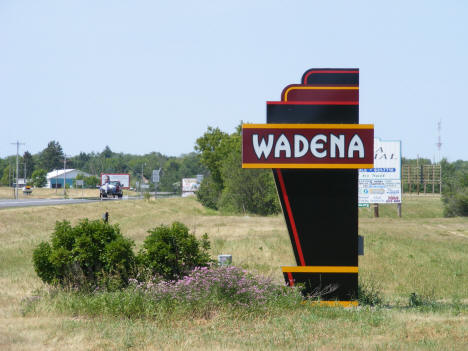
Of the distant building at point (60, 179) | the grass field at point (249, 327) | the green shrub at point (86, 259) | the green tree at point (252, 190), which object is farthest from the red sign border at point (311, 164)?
the distant building at point (60, 179)

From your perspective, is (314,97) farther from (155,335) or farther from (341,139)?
(155,335)

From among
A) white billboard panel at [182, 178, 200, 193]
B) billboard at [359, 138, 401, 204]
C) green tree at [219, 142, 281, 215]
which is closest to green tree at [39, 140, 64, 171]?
white billboard panel at [182, 178, 200, 193]

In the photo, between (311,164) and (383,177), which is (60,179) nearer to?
(383,177)

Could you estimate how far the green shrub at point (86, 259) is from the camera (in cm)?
1252

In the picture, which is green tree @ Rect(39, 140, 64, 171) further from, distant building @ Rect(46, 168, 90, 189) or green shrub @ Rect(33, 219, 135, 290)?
green shrub @ Rect(33, 219, 135, 290)

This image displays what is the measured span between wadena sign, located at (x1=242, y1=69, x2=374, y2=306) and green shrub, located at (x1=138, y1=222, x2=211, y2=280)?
7.17 feet

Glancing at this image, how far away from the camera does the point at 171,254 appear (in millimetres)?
12695

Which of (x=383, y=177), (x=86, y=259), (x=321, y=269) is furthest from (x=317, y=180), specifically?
(x=383, y=177)

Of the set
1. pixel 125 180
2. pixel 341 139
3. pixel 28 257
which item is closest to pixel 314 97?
pixel 341 139

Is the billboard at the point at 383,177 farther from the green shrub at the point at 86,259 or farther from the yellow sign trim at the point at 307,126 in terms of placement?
the green shrub at the point at 86,259

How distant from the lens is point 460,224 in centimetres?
5091

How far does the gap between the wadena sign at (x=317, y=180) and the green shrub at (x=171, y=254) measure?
7.17 ft

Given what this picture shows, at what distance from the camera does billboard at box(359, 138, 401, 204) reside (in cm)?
4844

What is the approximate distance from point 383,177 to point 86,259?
40.3 metres
